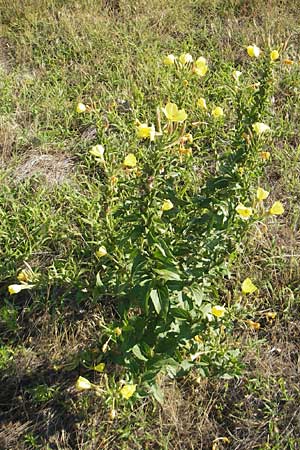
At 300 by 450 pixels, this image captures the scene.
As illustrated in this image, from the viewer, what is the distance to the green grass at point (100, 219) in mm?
2295

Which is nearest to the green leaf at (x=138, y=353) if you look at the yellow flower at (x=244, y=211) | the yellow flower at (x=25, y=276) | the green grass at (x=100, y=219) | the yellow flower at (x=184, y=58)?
the green grass at (x=100, y=219)

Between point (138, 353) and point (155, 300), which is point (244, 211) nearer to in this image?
point (155, 300)

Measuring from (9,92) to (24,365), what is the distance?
77.4 inches

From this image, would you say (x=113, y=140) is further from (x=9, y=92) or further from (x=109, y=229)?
(x=109, y=229)

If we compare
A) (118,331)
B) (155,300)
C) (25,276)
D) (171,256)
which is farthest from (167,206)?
(25,276)

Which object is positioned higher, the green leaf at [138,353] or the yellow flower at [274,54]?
the yellow flower at [274,54]

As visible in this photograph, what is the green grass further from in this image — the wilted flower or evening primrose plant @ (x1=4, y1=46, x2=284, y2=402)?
the wilted flower

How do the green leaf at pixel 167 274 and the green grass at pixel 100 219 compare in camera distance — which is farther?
the green grass at pixel 100 219

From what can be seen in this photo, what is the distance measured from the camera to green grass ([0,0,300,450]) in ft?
7.53

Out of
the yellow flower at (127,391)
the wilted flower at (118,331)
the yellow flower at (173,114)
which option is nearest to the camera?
the yellow flower at (173,114)

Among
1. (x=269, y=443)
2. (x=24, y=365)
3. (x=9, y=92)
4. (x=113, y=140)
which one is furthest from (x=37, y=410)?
(x=9, y=92)

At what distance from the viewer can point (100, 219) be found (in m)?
2.85

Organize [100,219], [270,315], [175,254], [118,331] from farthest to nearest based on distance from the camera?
[100,219] → [270,315] → [175,254] → [118,331]

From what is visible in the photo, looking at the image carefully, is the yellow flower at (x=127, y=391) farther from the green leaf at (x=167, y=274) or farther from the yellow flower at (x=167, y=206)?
the yellow flower at (x=167, y=206)
